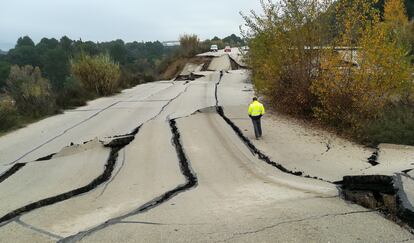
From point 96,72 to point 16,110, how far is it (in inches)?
300

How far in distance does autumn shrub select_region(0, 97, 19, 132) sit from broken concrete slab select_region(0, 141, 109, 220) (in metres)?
5.09

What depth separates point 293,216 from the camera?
6059mm

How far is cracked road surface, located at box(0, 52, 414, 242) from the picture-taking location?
5.71 metres

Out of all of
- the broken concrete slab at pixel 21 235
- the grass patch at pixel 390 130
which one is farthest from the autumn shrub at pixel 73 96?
the broken concrete slab at pixel 21 235

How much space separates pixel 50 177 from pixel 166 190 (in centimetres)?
268

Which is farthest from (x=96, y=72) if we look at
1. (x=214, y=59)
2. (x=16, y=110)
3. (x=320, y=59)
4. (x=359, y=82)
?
(x=214, y=59)

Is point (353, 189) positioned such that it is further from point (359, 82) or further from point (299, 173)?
point (359, 82)

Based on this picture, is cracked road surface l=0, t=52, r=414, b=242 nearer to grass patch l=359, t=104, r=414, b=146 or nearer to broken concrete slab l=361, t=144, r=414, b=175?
broken concrete slab l=361, t=144, r=414, b=175

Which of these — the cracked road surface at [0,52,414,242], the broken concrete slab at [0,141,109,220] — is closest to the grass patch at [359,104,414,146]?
the cracked road surface at [0,52,414,242]

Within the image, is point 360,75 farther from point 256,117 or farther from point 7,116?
point 7,116

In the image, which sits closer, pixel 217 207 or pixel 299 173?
pixel 217 207

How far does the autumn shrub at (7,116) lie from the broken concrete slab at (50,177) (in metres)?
5.09

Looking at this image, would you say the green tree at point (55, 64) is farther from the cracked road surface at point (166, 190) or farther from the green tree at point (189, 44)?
the cracked road surface at point (166, 190)

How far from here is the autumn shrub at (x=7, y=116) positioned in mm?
14344
